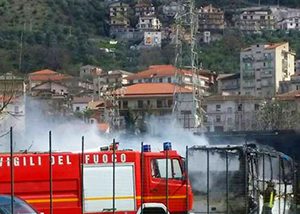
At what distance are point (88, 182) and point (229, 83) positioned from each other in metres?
113

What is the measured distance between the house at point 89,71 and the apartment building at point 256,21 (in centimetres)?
4785

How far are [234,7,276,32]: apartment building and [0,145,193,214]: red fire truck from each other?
167m

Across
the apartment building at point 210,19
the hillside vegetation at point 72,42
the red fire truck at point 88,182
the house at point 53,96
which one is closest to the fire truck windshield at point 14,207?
the red fire truck at point 88,182

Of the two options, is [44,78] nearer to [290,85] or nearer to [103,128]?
[290,85]

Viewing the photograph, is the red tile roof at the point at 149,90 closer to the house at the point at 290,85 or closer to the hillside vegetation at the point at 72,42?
the hillside vegetation at the point at 72,42

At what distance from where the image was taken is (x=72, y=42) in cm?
15638

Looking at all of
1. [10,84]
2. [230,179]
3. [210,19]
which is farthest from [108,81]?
[230,179]

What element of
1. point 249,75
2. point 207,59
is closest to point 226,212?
point 249,75

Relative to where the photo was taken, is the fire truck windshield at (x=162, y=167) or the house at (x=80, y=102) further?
the house at (x=80, y=102)

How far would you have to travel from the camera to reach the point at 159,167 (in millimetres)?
19938

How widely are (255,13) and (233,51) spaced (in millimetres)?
42502

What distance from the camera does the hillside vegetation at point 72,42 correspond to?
493 ft

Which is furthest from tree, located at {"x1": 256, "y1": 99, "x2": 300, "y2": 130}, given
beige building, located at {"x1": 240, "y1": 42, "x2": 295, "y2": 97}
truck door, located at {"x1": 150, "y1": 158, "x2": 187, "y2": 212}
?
beige building, located at {"x1": 240, "y1": 42, "x2": 295, "y2": 97}

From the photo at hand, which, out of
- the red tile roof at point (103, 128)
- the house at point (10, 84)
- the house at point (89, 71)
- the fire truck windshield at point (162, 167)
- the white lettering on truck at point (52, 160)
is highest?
the house at point (89, 71)
